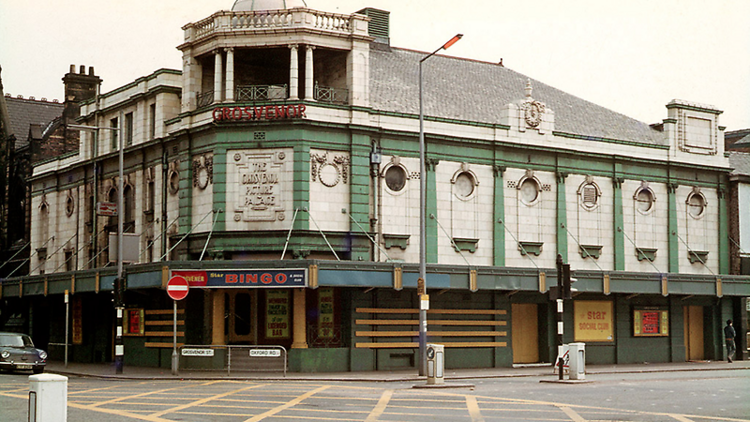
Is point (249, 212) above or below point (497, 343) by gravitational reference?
above

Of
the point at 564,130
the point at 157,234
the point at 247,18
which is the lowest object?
the point at 157,234

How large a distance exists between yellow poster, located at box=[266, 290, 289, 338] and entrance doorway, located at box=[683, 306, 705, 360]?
19.4m

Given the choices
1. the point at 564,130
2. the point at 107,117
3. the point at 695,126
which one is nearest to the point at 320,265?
the point at 564,130

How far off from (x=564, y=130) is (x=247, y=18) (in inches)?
608

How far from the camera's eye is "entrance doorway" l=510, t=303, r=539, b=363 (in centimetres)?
4066

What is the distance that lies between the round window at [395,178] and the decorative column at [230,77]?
6.87 meters

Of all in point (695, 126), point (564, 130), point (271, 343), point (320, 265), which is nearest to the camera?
point (320, 265)

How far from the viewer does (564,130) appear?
43.5 m

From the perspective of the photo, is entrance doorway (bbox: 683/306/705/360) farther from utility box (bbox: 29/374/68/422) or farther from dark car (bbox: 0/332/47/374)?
utility box (bbox: 29/374/68/422)

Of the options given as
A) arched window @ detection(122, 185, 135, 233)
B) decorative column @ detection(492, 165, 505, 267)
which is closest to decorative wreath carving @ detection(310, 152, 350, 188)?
decorative column @ detection(492, 165, 505, 267)

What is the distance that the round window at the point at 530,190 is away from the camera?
4141cm

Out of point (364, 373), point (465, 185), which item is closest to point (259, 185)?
point (364, 373)

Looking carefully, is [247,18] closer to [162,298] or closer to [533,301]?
[162,298]

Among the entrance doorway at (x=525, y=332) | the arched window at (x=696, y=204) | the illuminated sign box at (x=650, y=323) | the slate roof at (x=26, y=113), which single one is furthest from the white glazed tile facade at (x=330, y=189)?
the slate roof at (x=26, y=113)
